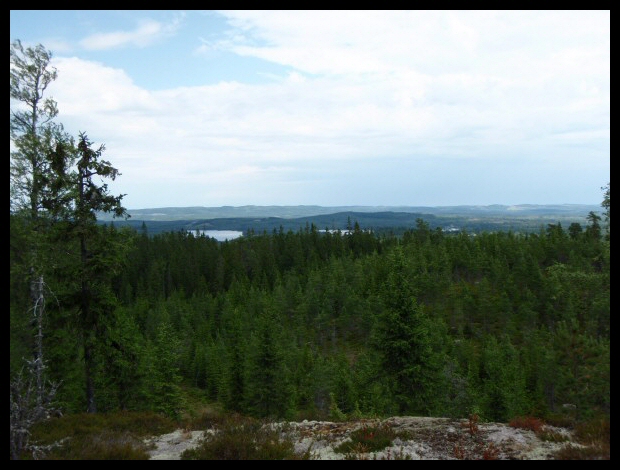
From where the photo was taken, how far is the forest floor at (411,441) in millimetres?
10359

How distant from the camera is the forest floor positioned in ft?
34.0

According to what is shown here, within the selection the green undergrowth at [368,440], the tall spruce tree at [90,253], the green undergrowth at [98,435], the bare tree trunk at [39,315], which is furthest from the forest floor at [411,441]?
the tall spruce tree at [90,253]

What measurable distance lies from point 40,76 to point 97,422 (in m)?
13.5

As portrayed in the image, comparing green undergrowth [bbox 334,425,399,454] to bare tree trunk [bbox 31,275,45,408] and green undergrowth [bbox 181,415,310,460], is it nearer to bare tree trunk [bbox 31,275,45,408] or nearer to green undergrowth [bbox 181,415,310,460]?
green undergrowth [bbox 181,415,310,460]

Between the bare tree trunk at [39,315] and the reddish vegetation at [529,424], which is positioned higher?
the bare tree trunk at [39,315]

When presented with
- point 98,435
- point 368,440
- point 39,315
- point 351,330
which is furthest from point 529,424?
point 351,330

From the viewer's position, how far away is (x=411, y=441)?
1132 centimetres

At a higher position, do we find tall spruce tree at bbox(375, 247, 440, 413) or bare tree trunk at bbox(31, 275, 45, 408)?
bare tree trunk at bbox(31, 275, 45, 408)

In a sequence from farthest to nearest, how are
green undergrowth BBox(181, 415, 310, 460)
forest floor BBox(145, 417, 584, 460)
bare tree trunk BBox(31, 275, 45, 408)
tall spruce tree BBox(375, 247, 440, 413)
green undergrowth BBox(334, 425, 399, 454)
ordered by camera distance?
tall spruce tree BBox(375, 247, 440, 413), bare tree trunk BBox(31, 275, 45, 408), green undergrowth BBox(334, 425, 399, 454), forest floor BBox(145, 417, 584, 460), green undergrowth BBox(181, 415, 310, 460)

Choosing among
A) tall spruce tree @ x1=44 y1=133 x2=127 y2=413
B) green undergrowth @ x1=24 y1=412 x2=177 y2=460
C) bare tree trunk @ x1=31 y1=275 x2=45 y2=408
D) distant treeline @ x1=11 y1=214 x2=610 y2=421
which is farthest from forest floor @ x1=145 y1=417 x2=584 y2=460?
tall spruce tree @ x1=44 y1=133 x2=127 y2=413

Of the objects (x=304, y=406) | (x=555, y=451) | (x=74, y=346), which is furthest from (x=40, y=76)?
(x=304, y=406)

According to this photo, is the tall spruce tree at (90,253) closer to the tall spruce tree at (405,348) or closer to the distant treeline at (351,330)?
the distant treeline at (351,330)

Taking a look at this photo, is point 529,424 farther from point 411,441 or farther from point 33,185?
point 33,185
